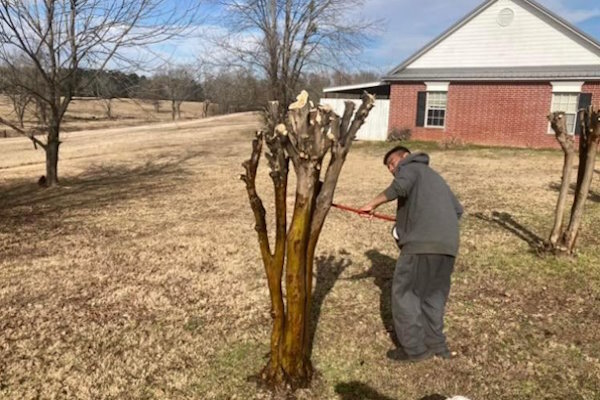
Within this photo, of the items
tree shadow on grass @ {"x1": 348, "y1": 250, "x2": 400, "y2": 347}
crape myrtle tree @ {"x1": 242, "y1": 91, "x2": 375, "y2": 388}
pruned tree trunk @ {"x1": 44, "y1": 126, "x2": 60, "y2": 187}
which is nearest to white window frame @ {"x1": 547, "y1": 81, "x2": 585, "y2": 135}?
tree shadow on grass @ {"x1": 348, "y1": 250, "x2": 400, "y2": 347}

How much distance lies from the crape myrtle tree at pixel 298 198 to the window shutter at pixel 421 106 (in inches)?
711

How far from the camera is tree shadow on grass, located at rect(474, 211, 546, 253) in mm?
6603

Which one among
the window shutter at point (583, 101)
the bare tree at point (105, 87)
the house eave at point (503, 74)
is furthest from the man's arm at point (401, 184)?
the house eave at point (503, 74)

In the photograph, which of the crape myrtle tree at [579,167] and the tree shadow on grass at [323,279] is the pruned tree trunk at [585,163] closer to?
the crape myrtle tree at [579,167]

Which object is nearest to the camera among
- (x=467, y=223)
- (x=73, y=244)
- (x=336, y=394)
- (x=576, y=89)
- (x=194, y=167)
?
(x=336, y=394)

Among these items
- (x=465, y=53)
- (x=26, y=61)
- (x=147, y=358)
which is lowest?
(x=147, y=358)

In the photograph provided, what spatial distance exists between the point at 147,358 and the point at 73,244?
11.6 feet

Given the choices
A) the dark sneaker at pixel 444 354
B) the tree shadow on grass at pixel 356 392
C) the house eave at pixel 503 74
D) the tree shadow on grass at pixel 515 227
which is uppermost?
the house eave at pixel 503 74

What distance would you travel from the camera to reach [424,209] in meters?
3.57

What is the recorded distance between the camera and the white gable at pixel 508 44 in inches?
704

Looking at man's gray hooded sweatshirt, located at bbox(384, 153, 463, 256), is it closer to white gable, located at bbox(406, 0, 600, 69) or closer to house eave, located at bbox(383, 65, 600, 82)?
house eave, located at bbox(383, 65, 600, 82)

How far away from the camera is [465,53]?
19594 mm

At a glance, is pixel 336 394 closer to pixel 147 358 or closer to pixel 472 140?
pixel 147 358

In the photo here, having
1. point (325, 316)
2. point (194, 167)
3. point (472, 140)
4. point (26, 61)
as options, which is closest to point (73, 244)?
point (325, 316)
